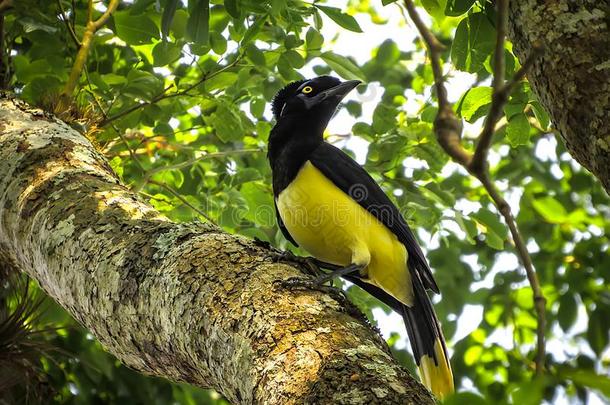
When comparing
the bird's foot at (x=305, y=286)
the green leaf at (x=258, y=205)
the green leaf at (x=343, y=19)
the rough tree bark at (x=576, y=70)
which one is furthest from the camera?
the green leaf at (x=258, y=205)

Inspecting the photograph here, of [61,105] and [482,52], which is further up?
[482,52]

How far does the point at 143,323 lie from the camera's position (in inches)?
87.1

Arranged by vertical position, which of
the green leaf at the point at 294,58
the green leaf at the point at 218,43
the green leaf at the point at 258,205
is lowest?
the green leaf at the point at 258,205

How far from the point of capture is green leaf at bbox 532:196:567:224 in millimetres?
5645

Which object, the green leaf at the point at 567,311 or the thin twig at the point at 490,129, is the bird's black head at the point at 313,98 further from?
the green leaf at the point at 567,311

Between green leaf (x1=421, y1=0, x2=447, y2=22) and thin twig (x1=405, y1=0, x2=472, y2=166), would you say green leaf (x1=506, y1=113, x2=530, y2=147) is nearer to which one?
green leaf (x1=421, y1=0, x2=447, y2=22)

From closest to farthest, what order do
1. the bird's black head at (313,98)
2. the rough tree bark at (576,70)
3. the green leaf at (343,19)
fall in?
1. the rough tree bark at (576,70)
2. the green leaf at (343,19)
3. the bird's black head at (313,98)

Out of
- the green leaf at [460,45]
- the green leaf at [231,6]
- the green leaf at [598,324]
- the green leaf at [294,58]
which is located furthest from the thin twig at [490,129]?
the green leaf at [598,324]

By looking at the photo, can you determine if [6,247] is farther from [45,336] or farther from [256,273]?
[45,336]

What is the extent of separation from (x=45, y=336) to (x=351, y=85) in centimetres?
230

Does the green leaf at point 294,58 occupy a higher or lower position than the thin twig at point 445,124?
higher

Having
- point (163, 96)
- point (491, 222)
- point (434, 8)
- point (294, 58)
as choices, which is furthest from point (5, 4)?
point (491, 222)


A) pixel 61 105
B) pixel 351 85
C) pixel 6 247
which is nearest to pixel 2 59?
pixel 61 105

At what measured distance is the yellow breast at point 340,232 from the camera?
3.71 metres
